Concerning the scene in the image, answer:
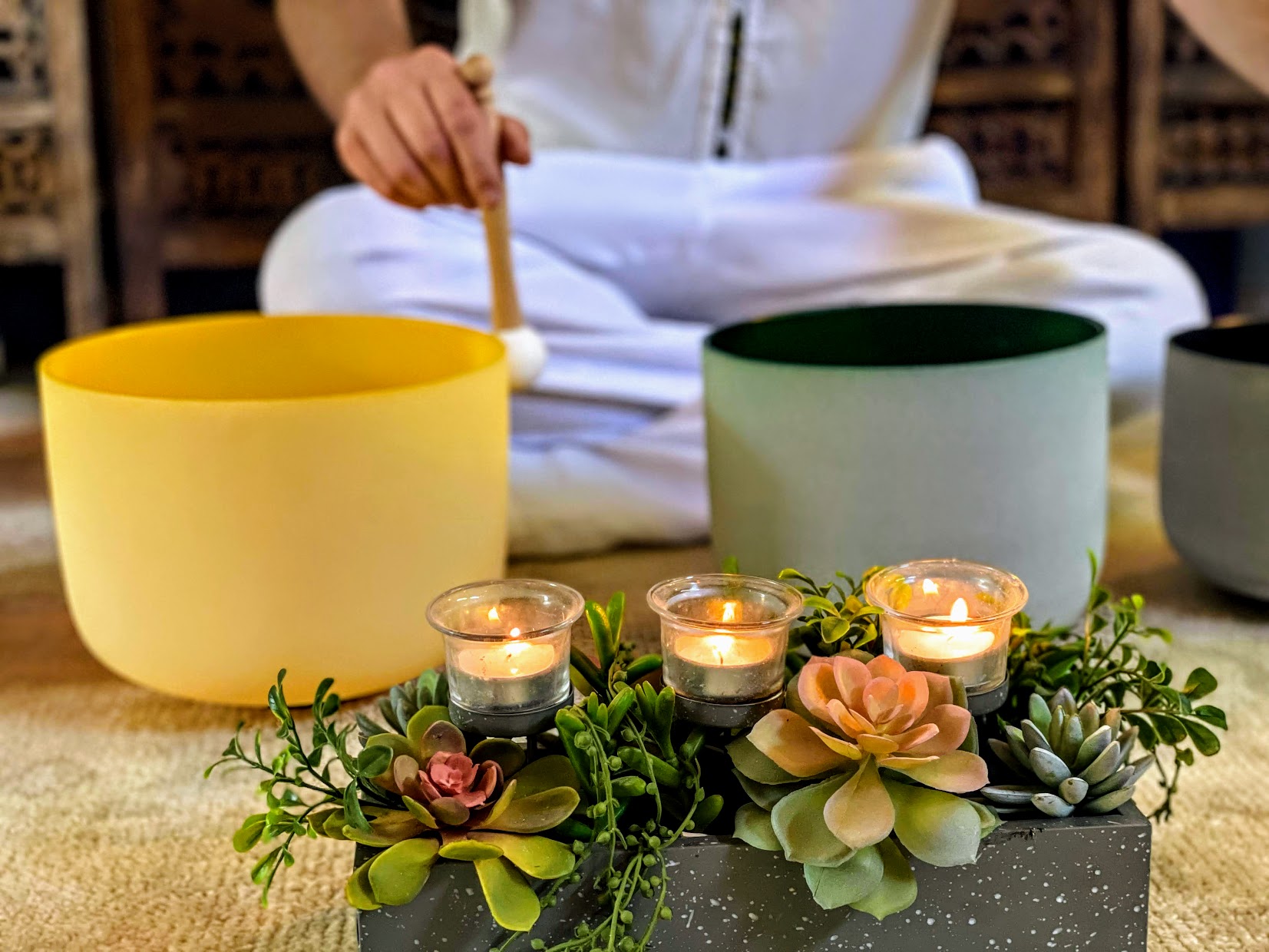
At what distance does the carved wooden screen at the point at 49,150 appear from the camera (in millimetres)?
1640

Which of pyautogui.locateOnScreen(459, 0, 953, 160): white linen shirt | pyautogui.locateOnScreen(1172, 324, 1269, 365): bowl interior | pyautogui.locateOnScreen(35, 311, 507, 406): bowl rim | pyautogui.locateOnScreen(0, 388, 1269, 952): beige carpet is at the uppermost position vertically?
pyautogui.locateOnScreen(459, 0, 953, 160): white linen shirt

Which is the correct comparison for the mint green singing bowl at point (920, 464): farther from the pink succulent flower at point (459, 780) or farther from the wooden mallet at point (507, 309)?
the pink succulent flower at point (459, 780)

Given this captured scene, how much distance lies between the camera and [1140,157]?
1796 millimetres

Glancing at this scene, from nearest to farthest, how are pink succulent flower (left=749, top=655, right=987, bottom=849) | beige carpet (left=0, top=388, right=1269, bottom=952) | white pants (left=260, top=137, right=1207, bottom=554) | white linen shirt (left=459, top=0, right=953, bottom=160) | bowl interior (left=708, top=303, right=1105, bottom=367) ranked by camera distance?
pink succulent flower (left=749, top=655, right=987, bottom=849) → beige carpet (left=0, top=388, right=1269, bottom=952) → bowl interior (left=708, top=303, right=1105, bottom=367) → white pants (left=260, top=137, right=1207, bottom=554) → white linen shirt (left=459, top=0, right=953, bottom=160)

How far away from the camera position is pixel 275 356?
96cm

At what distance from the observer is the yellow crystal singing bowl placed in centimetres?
72

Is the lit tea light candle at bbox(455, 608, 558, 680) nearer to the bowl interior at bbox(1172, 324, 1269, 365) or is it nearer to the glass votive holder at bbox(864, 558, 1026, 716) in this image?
the glass votive holder at bbox(864, 558, 1026, 716)

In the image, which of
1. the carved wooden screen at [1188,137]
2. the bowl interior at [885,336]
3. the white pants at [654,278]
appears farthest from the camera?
the carved wooden screen at [1188,137]

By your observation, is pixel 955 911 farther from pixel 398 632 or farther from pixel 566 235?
pixel 566 235

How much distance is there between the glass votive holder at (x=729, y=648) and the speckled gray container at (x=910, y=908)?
0.05 metres

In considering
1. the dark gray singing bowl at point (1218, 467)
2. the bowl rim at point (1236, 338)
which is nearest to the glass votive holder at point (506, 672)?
the dark gray singing bowl at point (1218, 467)

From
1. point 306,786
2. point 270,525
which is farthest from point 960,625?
point 270,525

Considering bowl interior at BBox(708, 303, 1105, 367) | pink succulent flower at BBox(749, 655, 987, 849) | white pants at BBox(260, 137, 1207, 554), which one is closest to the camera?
pink succulent flower at BBox(749, 655, 987, 849)

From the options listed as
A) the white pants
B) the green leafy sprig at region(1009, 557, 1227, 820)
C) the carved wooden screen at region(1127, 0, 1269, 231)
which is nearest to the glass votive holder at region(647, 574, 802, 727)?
the green leafy sprig at region(1009, 557, 1227, 820)
